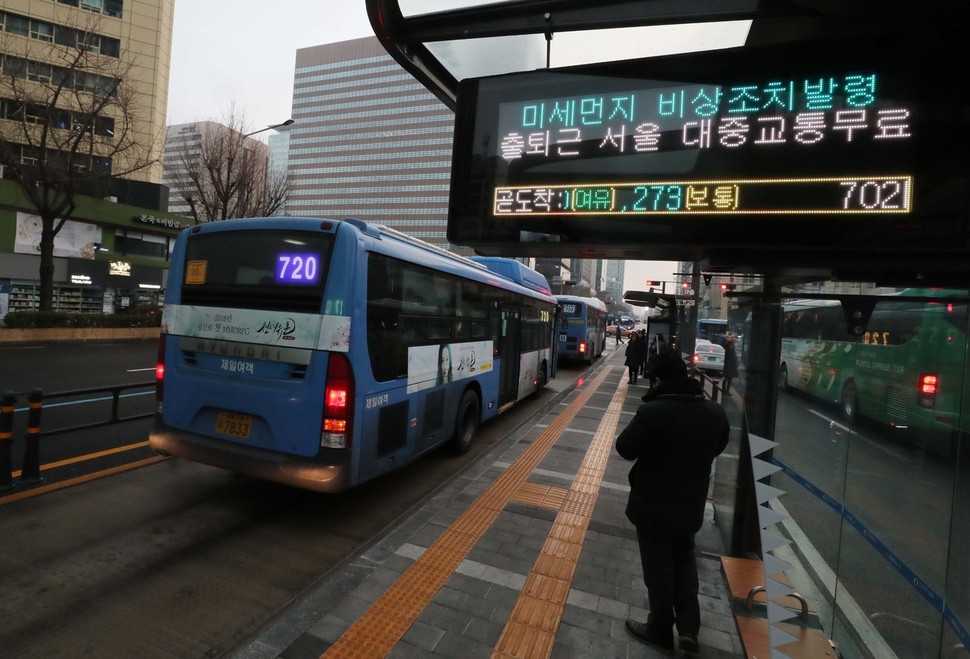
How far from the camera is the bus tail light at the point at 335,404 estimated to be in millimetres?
4289

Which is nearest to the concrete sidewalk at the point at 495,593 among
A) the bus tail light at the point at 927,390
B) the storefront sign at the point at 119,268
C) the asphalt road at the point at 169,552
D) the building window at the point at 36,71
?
the asphalt road at the point at 169,552

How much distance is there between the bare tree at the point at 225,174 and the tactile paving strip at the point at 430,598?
20.3 meters

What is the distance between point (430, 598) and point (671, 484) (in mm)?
1868

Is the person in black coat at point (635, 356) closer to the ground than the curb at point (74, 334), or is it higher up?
higher up

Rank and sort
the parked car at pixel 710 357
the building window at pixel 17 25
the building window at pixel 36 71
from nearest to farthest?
1. the parked car at pixel 710 357
2. the building window at pixel 36 71
3. the building window at pixel 17 25

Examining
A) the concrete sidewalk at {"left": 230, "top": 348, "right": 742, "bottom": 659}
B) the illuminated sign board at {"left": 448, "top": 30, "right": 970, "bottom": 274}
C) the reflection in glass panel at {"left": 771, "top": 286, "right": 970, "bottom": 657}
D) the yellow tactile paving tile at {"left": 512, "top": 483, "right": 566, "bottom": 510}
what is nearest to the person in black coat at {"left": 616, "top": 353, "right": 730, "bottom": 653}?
the concrete sidewalk at {"left": 230, "top": 348, "right": 742, "bottom": 659}

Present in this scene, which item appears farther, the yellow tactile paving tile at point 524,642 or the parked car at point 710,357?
the parked car at point 710,357

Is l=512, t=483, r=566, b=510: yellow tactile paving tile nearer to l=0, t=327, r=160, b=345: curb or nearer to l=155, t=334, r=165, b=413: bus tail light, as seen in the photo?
l=155, t=334, r=165, b=413: bus tail light

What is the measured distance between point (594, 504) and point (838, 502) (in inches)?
102

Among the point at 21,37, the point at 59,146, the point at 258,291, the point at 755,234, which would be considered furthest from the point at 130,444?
the point at 21,37

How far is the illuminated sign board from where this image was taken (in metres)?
2.85

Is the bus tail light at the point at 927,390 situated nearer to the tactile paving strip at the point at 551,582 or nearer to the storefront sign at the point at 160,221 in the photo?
the tactile paving strip at the point at 551,582

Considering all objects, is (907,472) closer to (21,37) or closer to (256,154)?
(256,154)

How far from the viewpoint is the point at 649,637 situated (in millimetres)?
3051
